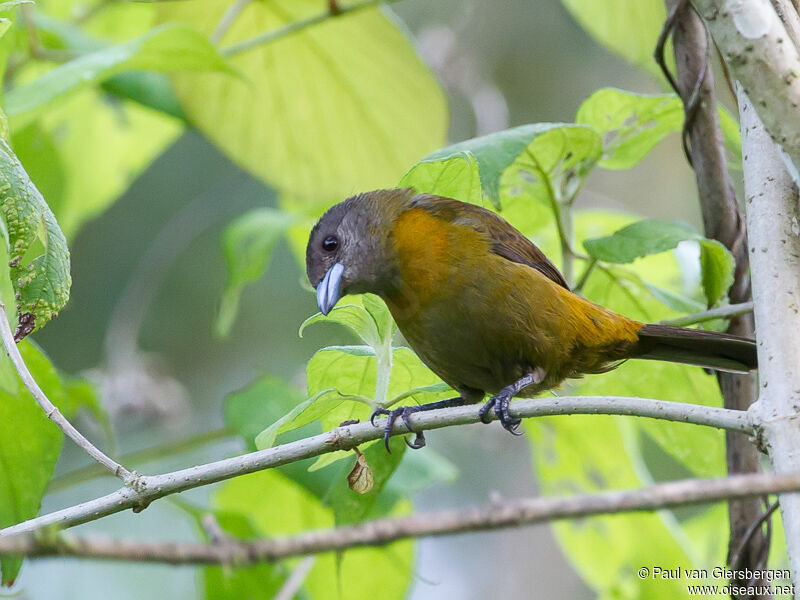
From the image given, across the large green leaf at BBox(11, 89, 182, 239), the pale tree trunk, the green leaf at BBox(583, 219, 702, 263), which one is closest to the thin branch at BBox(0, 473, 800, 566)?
the pale tree trunk

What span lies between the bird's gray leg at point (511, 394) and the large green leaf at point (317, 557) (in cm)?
42

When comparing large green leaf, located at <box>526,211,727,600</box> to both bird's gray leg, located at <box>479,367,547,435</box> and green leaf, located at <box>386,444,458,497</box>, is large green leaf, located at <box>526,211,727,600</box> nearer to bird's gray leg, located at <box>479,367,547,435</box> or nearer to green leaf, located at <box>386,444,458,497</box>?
bird's gray leg, located at <box>479,367,547,435</box>

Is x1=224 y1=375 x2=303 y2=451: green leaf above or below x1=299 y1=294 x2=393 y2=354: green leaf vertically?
below

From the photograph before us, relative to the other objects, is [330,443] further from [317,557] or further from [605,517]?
[605,517]

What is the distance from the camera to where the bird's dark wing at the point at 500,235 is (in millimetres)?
2455

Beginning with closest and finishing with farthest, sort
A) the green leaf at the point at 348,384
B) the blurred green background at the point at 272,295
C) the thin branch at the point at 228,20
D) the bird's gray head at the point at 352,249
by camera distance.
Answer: the green leaf at the point at 348,384, the bird's gray head at the point at 352,249, the thin branch at the point at 228,20, the blurred green background at the point at 272,295

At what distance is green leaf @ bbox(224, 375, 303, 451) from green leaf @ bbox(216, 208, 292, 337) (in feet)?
1.21

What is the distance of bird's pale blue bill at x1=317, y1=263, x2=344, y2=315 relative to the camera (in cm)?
224

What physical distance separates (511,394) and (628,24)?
1.09 m

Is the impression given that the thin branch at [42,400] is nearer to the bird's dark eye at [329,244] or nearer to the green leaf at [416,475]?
the green leaf at [416,475]

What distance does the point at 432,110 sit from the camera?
9.30 ft

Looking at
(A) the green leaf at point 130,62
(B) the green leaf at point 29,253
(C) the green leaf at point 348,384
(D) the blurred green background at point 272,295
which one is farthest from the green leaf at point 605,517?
(D) the blurred green background at point 272,295

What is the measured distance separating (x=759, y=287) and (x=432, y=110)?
1.57 meters

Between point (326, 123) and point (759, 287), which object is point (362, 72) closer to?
point (326, 123)
